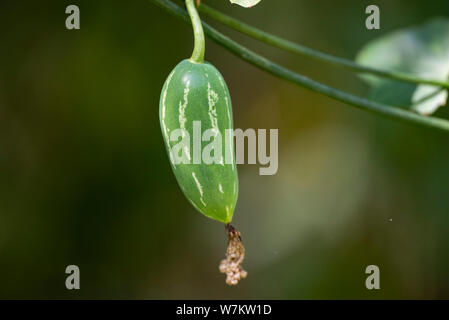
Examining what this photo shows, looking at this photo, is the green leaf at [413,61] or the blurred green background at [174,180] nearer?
the green leaf at [413,61]

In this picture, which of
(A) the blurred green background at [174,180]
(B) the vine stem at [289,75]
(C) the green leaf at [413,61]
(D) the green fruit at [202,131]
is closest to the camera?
(D) the green fruit at [202,131]

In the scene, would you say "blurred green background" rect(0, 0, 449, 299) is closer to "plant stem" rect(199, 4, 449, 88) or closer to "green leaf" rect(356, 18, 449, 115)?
"green leaf" rect(356, 18, 449, 115)

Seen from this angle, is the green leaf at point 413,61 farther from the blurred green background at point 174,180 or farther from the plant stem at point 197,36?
the blurred green background at point 174,180

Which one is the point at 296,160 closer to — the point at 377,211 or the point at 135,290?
the point at 377,211

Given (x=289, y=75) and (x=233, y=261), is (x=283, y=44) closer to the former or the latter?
A: (x=289, y=75)

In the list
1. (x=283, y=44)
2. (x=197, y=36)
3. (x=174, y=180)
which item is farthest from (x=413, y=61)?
(x=174, y=180)

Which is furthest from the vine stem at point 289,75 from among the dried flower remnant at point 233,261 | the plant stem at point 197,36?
the dried flower remnant at point 233,261

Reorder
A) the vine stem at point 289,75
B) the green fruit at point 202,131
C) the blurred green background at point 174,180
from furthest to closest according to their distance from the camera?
the blurred green background at point 174,180, the vine stem at point 289,75, the green fruit at point 202,131

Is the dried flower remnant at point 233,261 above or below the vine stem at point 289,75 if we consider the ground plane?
below
